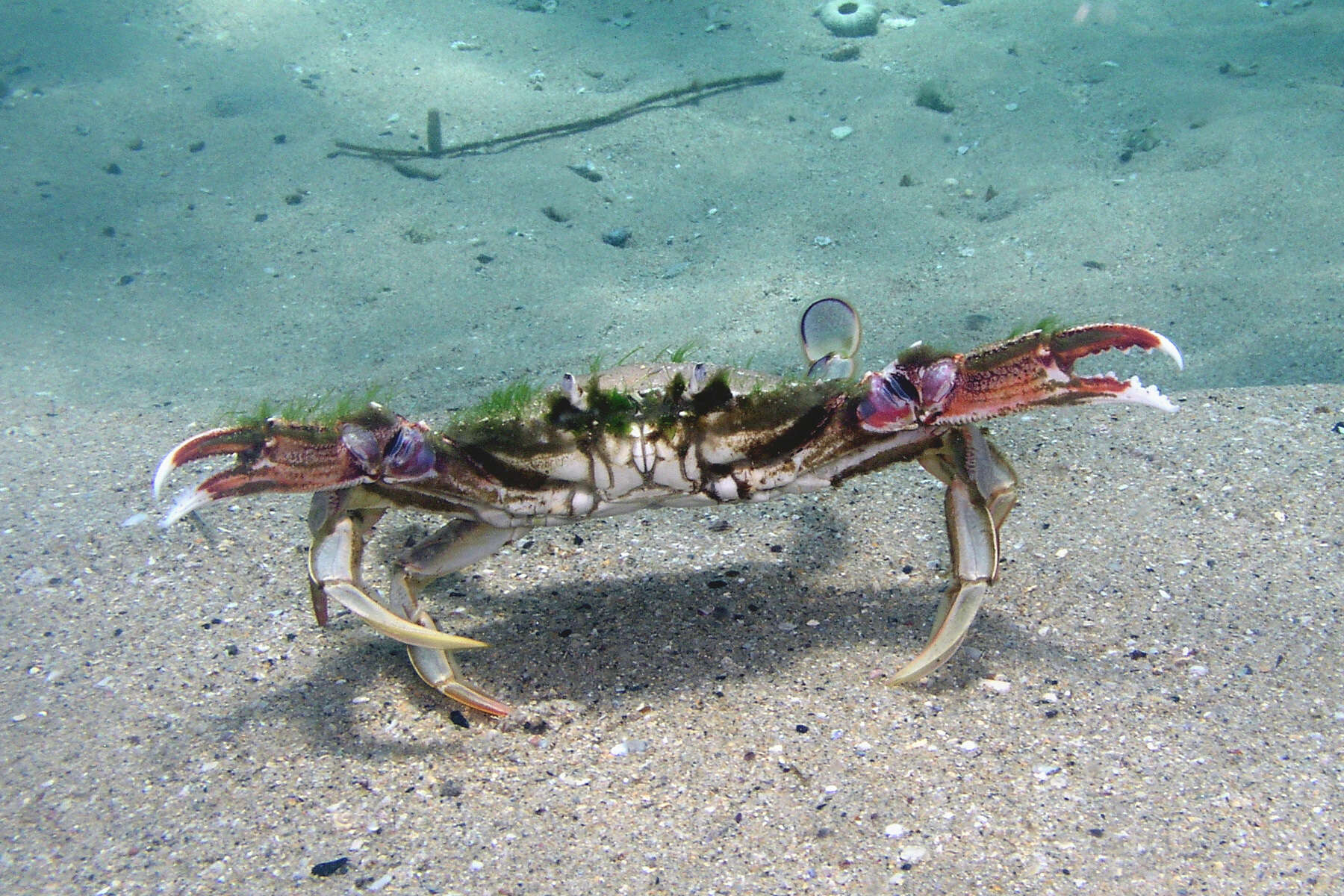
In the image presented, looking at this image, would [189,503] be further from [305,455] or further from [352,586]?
[352,586]

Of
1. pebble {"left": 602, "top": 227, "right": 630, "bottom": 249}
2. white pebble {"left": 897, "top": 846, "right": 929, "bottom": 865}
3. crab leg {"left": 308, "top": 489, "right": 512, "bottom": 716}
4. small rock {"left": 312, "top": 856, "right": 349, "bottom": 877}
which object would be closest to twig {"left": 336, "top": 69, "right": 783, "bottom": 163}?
pebble {"left": 602, "top": 227, "right": 630, "bottom": 249}

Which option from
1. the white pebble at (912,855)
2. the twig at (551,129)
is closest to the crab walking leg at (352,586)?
the white pebble at (912,855)

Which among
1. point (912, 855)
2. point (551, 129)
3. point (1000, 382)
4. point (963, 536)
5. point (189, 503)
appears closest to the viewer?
point (912, 855)

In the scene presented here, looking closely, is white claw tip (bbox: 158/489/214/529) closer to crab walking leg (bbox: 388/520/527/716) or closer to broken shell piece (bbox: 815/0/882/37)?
crab walking leg (bbox: 388/520/527/716)

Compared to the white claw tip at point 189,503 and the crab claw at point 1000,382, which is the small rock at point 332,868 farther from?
the crab claw at point 1000,382

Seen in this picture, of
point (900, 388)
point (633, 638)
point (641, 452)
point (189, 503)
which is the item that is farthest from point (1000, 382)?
point (189, 503)

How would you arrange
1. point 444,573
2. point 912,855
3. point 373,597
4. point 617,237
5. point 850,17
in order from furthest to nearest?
point 850,17 < point 617,237 < point 444,573 < point 373,597 < point 912,855

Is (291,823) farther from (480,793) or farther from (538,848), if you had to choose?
(538,848)
